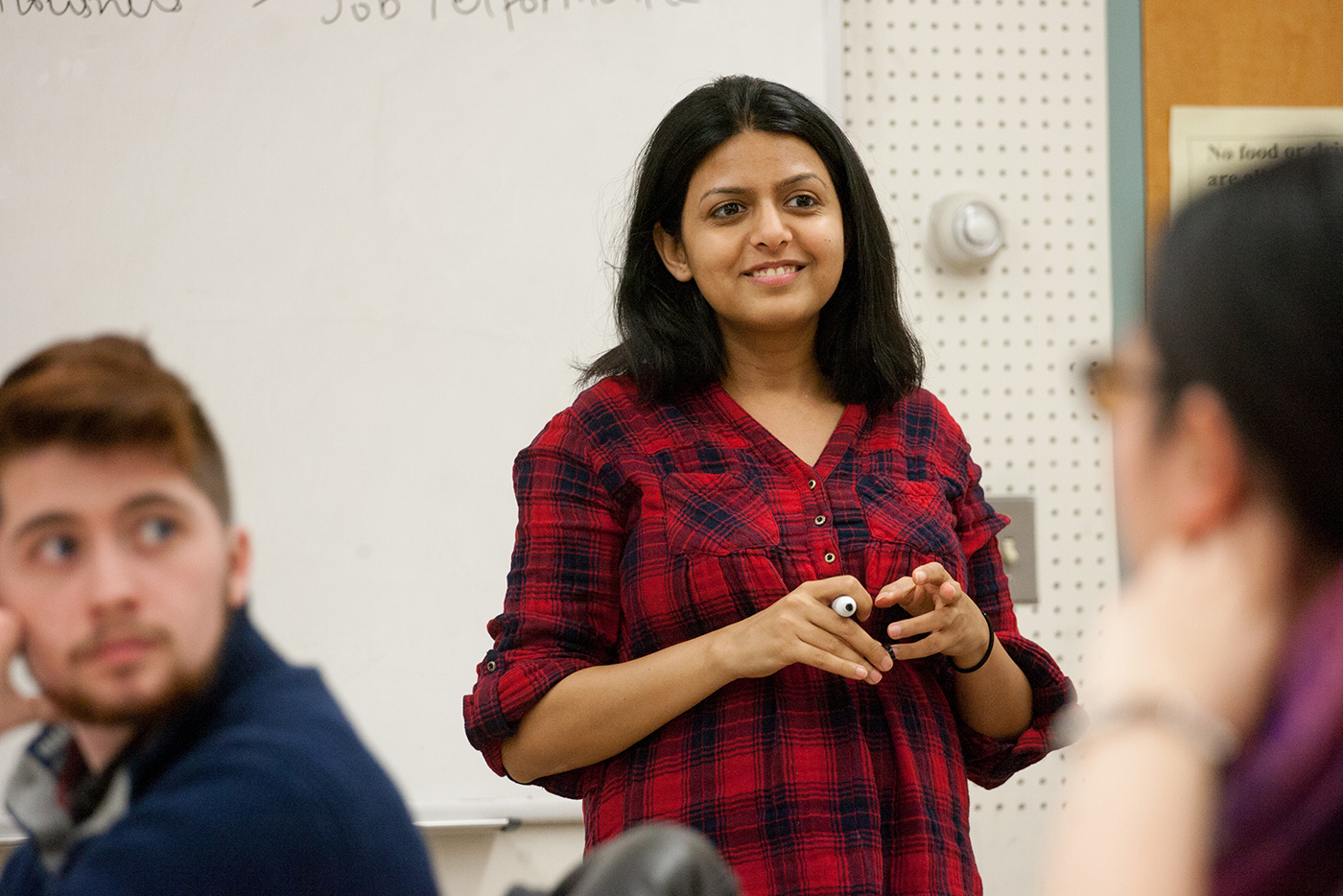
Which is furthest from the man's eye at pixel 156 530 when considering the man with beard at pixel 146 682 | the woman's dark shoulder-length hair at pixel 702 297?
the woman's dark shoulder-length hair at pixel 702 297

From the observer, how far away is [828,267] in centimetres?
130

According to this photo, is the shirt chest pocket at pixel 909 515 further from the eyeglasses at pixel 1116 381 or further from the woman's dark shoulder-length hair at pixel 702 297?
the eyeglasses at pixel 1116 381

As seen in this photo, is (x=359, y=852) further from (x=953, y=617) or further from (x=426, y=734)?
(x=426, y=734)

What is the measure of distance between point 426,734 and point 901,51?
1.24m

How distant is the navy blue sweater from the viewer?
56cm

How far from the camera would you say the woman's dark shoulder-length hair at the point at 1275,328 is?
47 cm

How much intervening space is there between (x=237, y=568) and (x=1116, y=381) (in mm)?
402

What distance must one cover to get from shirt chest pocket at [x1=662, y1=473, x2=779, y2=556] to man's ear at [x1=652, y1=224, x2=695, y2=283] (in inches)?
9.0

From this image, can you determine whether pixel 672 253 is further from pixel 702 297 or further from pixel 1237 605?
pixel 1237 605

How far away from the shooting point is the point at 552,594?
1.25 meters

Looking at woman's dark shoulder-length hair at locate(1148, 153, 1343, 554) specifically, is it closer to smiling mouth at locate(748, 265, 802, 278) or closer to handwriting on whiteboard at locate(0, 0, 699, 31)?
smiling mouth at locate(748, 265, 802, 278)

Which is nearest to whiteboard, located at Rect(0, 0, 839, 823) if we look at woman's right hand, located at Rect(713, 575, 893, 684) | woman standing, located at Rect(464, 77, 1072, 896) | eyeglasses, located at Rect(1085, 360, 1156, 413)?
woman standing, located at Rect(464, 77, 1072, 896)

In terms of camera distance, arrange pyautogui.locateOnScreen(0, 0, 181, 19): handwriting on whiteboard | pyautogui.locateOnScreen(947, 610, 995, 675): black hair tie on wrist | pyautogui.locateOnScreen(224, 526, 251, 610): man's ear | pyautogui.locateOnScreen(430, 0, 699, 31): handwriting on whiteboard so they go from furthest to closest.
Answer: pyautogui.locateOnScreen(430, 0, 699, 31): handwriting on whiteboard < pyautogui.locateOnScreen(0, 0, 181, 19): handwriting on whiteboard < pyautogui.locateOnScreen(947, 610, 995, 675): black hair tie on wrist < pyautogui.locateOnScreen(224, 526, 251, 610): man's ear

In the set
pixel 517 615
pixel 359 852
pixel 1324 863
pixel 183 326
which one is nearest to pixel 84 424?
pixel 359 852
